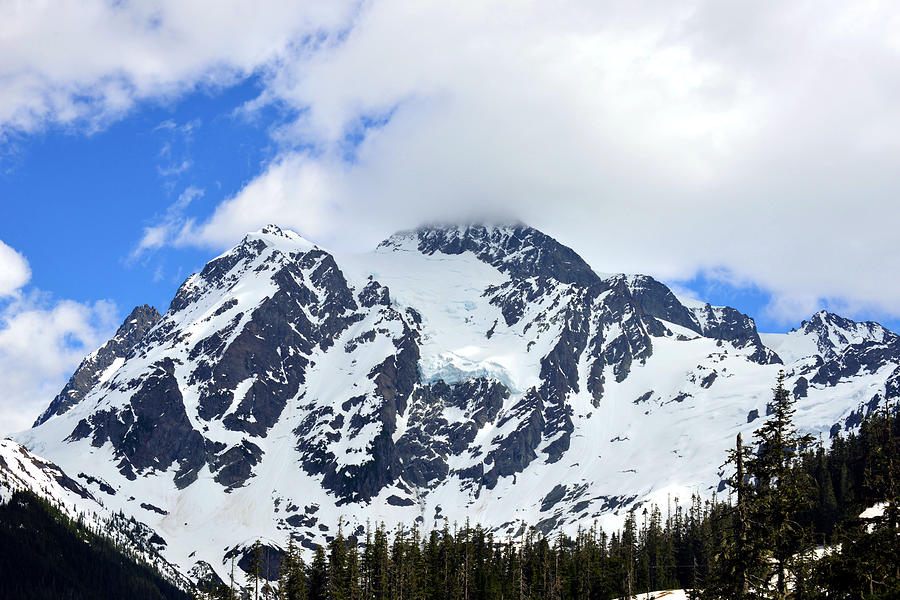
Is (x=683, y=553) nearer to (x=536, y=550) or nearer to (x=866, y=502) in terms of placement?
(x=536, y=550)

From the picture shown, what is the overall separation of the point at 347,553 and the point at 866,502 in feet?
264

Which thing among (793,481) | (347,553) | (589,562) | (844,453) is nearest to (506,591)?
(589,562)

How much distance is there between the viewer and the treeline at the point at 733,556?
38312 mm

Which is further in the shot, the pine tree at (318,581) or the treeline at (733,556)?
the pine tree at (318,581)

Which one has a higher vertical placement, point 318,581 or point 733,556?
point 318,581

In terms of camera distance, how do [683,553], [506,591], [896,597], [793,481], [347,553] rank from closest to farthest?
[896,597]
[793,481]
[347,553]
[506,591]
[683,553]

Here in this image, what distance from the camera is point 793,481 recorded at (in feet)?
130

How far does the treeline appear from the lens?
38312 mm

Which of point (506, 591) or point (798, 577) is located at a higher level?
point (506, 591)

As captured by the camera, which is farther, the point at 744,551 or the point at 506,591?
the point at 506,591

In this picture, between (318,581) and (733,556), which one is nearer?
(733,556)

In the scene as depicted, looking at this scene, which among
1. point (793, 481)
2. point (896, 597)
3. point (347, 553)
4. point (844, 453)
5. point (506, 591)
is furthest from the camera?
point (844, 453)

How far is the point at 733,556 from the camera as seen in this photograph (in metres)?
38.1

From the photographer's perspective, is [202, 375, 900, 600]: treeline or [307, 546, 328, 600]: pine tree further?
[307, 546, 328, 600]: pine tree
